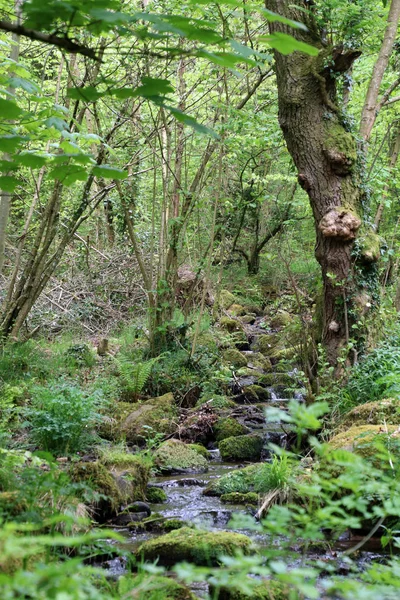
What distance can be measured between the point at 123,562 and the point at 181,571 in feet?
8.16

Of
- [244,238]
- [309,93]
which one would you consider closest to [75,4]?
[309,93]

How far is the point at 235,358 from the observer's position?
10594mm

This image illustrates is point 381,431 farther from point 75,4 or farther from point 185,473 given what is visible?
point 75,4

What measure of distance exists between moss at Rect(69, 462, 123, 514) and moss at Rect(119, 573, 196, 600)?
1451mm

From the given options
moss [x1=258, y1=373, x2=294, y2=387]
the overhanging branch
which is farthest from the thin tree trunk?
the overhanging branch

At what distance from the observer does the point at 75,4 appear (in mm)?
2000

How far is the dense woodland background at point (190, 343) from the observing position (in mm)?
2139

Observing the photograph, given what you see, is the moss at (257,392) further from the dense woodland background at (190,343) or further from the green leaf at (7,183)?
the green leaf at (7,183)

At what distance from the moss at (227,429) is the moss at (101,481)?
108 inches

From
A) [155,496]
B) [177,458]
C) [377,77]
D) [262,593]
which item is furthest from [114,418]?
[377,77]

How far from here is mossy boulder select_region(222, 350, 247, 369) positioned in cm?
1044

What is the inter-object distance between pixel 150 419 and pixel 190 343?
2517 mm

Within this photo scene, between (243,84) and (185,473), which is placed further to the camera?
(243,84)

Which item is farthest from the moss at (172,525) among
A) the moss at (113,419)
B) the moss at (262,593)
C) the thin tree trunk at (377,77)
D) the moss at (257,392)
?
the thin tree trunk at (377,77)
